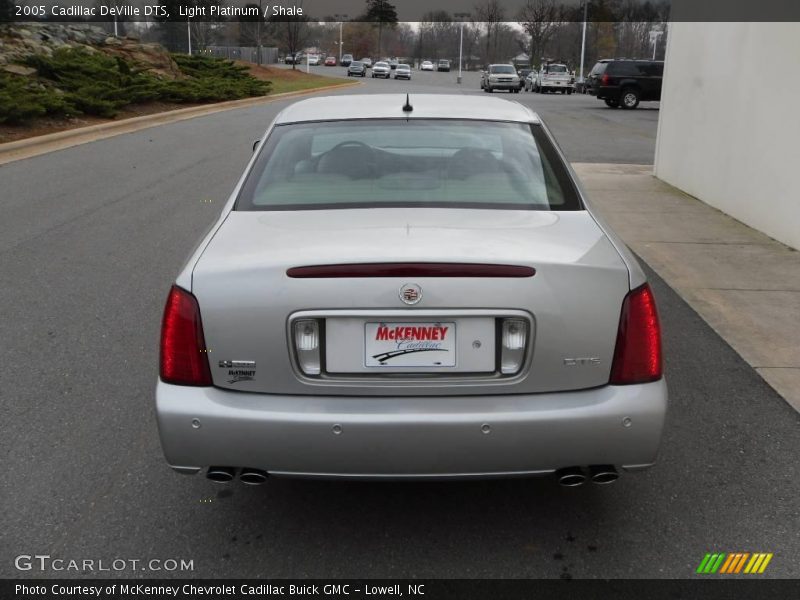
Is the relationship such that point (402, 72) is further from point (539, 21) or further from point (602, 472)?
point (602, 472)

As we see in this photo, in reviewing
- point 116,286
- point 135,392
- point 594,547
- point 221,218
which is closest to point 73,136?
point 116,286

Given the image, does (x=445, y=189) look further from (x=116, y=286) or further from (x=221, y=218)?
(x=116, y=286)

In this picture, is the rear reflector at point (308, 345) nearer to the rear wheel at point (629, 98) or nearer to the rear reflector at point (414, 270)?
the rear reflector at point (414, 270)

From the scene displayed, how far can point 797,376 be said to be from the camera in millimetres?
4863

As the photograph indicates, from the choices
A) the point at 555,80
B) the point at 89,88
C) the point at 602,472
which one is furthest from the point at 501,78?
the point at 602,472

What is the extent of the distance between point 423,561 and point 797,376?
2.92 m

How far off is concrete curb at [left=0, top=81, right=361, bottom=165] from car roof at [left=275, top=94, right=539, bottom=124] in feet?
35.7

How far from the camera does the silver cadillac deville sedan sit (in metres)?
2.74

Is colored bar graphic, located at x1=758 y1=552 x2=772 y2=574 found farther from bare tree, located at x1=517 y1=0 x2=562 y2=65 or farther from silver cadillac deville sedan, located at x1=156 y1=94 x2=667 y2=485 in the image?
bare tree, located at x1=517 y1=0 x2=562 y2=65

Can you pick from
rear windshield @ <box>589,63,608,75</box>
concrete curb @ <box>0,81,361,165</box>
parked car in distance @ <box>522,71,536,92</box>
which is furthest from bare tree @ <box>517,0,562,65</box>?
concrete curb @ <box>0,81,361,165</box>

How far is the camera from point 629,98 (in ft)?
105

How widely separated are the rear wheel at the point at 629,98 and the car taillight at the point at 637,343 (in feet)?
102

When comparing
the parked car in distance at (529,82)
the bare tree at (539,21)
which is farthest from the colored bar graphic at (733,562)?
the bare tree at (539,21)

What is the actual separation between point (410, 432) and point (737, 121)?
8.45 m
